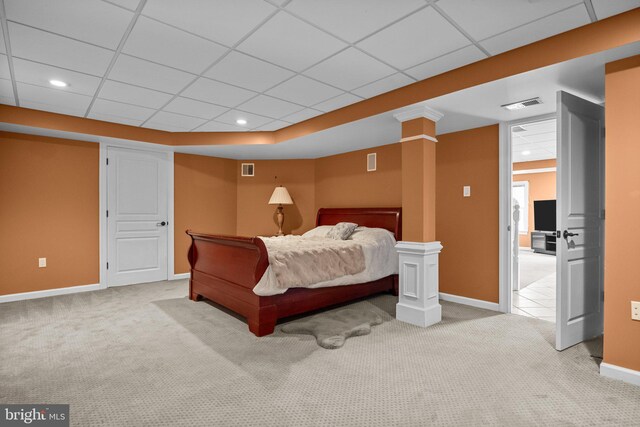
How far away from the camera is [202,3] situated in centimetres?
201

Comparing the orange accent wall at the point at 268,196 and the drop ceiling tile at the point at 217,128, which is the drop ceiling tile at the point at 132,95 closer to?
the drop ceiling tile at the point at 217,128

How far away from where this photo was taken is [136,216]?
5.23m

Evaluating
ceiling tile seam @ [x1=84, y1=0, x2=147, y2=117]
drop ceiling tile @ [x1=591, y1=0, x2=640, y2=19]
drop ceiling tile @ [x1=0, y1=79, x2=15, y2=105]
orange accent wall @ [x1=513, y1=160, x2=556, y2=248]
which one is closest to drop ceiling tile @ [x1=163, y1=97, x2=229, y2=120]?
ceiling tile seam @ [x1=84, y1=0, x2=147, y2=117]

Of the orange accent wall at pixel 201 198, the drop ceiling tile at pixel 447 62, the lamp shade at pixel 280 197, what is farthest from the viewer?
the lamp shade at pixel 280 197

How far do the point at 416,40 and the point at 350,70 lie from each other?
0.66 m

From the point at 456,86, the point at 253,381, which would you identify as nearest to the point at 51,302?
the point at 253,381

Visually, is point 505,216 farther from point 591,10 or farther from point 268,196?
point 268,196

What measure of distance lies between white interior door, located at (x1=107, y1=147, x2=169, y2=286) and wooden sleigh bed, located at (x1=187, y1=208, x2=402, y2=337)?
5.02 feet

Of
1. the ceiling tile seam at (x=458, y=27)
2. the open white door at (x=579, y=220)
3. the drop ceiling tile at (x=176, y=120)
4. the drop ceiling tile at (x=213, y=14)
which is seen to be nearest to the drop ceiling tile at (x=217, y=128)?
the drop ceiling tile at (x=176, y=120)

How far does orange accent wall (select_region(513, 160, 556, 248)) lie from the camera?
867 centimetres

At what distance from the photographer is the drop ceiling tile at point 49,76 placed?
2.85m

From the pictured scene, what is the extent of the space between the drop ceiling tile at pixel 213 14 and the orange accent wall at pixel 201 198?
3.75 metres

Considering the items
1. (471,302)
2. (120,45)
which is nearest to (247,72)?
(120,45)

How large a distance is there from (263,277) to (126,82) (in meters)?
2.30
